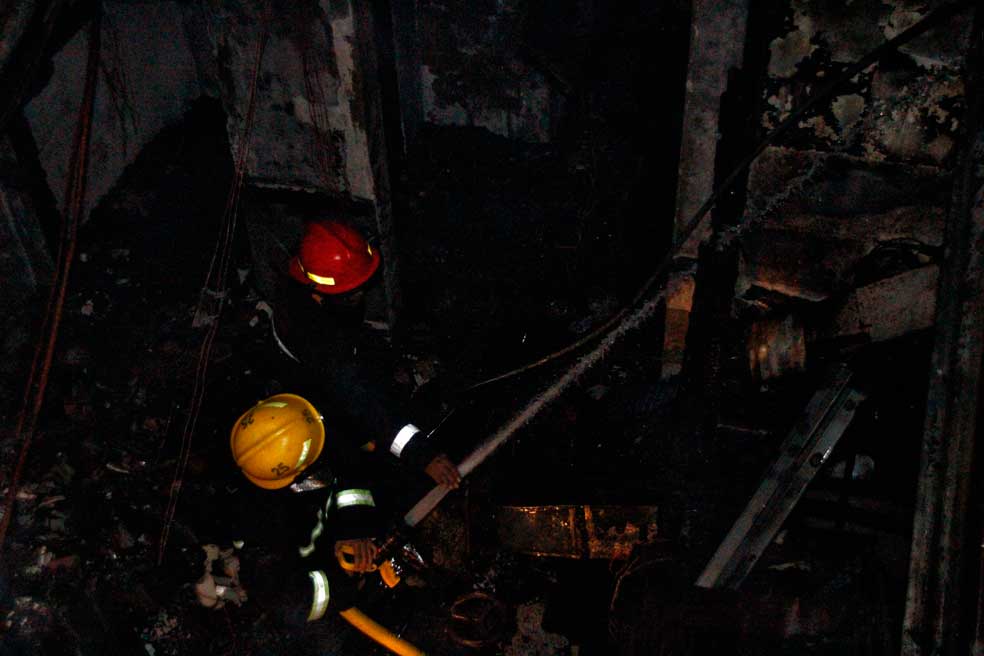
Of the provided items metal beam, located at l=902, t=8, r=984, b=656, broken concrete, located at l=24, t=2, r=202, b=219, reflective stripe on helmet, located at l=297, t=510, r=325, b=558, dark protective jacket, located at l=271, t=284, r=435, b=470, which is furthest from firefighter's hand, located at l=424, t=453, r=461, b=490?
broken concrete, located at l=24, t=2, r=202, b=219

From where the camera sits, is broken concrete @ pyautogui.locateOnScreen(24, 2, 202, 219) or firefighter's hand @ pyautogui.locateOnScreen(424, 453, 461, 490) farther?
broken concrete @ pyautogui.locateOnScreen(24, 2, 202, 219)

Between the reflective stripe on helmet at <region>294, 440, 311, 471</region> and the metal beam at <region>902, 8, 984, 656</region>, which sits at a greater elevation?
the metal beam at <region>902, 8, 984, 656</region>

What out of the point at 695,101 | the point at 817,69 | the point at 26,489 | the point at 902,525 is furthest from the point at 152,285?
the point at 902,525

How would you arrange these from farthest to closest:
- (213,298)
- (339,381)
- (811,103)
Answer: (213,298) → (339,381) → (811,103)

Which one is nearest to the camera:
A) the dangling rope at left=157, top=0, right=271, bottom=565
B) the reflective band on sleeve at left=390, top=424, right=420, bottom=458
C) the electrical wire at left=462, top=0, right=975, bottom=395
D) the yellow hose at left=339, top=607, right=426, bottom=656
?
the electrical wire at left=462, top=0, right=975, bottom=395

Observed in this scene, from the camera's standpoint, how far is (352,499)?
4.10m

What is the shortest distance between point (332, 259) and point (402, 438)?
1232mm

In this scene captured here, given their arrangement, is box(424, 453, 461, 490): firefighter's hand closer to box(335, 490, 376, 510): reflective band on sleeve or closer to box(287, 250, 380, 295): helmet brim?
box(335, 490, 376, 510): reflective band on sleeve

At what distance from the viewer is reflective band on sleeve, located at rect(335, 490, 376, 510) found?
13.4 ft

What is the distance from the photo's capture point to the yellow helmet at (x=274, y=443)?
4.05m

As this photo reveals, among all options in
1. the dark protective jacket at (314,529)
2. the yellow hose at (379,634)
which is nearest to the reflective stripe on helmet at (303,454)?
the dark protective jacket at (314,529)

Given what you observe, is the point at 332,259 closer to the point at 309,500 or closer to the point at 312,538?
the point at 309,500

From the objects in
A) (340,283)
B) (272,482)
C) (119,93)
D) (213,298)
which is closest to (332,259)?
(340,283)

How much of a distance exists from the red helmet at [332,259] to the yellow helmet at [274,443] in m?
0.94
